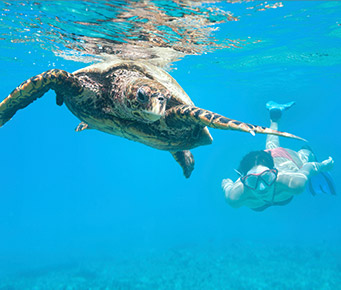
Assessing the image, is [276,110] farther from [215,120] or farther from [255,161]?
[215,120]

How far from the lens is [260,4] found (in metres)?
8.68

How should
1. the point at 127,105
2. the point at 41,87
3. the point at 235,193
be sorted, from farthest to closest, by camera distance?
the point at 235,193 → the point at 41,87 → the point at 127,105

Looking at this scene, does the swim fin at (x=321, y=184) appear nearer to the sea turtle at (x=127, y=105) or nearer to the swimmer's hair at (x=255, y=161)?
the swimmer's hair at (x=255, y=161)

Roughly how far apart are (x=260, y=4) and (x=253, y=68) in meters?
13.3

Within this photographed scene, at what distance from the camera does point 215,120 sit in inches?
128

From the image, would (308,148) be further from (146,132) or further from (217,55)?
(146,132)

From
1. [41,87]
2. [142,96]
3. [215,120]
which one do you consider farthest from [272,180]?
[41,87]

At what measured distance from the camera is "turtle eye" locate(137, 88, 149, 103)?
10.8 feet

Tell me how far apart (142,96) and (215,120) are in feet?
3.50

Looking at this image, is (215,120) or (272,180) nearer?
(215,120)

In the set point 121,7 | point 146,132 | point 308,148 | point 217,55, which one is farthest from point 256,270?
point 121,7

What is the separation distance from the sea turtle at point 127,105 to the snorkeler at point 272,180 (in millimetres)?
4646

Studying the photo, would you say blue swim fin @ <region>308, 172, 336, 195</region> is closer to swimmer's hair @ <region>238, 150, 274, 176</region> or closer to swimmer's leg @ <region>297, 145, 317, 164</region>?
swimmer's leg @ <region>297, 145, 317, 164</region>

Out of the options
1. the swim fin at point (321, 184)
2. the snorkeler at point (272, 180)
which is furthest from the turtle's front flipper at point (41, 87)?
the swim fin at point (321, 184)
